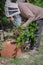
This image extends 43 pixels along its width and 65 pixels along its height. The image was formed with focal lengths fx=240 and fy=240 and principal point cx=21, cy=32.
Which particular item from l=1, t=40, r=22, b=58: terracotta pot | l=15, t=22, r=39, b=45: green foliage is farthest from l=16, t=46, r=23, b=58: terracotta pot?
l=15, t=22, r=39, b=45: green foliage

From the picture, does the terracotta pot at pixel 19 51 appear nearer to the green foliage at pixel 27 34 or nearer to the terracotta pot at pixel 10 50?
the terracotta pot at pixel 10 50

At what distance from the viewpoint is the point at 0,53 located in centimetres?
647

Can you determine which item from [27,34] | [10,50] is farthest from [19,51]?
[27,34]

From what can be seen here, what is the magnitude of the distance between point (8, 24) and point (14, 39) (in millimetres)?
3039

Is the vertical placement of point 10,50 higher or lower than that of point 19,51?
higher

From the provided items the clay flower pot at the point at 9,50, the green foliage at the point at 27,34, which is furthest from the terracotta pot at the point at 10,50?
the green foliage at the point at 27,34

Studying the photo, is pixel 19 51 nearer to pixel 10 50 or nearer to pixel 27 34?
pixel 10 50

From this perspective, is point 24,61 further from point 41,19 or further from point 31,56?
point 41,19

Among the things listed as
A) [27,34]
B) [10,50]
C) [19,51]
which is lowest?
[19,51]

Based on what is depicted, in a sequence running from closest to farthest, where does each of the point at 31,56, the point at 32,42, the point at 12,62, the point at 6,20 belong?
the point at 12,62, the point at 31,56, the point at 32,42, the point at 6,20

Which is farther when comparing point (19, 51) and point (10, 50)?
point (19, 51)

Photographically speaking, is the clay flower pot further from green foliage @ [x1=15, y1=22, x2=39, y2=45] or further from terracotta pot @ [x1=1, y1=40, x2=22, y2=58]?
green foliage @ [x1=15, y1=22, x2=39, y2=45]

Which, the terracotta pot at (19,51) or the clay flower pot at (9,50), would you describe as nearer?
the clay flower pot at (9,50)

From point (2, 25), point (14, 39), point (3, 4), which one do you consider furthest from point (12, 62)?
point (3, 4)
